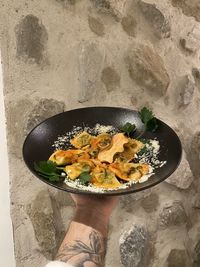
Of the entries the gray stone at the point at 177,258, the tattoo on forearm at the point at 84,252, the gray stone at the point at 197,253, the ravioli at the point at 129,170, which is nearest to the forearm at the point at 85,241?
the tattoo on forearm at the point at 84,252

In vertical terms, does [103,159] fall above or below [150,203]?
above

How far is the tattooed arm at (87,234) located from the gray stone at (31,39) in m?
0.39

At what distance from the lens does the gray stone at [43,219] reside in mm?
1218

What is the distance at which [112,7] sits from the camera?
47.8 inches

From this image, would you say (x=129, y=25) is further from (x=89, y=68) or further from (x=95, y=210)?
(x=95, y=210)

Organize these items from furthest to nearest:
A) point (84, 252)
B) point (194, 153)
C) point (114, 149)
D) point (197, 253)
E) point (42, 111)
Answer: point (197, 253) < point (194, 153) < point (42, 111) < point (114, 149) < point (84, 252)

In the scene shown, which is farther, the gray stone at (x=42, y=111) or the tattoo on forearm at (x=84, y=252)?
the gray stone at (x=42, y=111)

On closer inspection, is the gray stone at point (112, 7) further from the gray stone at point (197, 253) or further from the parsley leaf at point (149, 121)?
the gray stone at point (197, 253)

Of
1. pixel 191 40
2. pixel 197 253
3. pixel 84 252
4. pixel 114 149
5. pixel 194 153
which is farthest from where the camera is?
pixel 197 253

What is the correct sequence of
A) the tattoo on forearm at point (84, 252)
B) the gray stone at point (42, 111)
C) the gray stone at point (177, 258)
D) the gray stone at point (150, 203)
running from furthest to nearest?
the gray stone at point (177, 258), the gray stone at point (150, 203), the gray stone at point (42, 111), the tattoo on forearm at point (84, 252)

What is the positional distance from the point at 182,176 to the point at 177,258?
313 millimetres

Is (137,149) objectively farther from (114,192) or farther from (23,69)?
(23,69)

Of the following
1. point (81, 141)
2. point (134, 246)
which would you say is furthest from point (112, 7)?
point (134, 246)

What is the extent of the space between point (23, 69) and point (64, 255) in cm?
49
